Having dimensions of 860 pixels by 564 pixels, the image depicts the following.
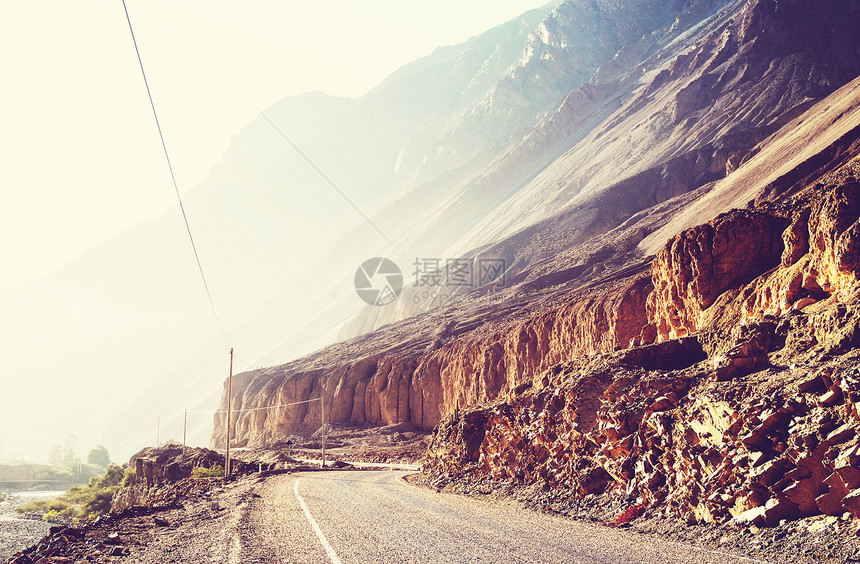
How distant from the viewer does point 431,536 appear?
10.5m

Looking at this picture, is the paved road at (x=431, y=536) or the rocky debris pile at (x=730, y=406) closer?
the paved road at (x=431, y=536)

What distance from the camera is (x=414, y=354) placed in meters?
57.5

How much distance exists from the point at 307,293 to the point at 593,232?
132491 millimetres

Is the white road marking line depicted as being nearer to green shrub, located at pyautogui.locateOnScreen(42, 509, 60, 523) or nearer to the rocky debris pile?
the rocky debris pile

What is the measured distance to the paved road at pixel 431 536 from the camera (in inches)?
344

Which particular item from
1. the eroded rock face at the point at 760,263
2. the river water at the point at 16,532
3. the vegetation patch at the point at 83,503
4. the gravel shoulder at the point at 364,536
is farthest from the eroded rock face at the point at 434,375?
the river water at the point at 16,532
